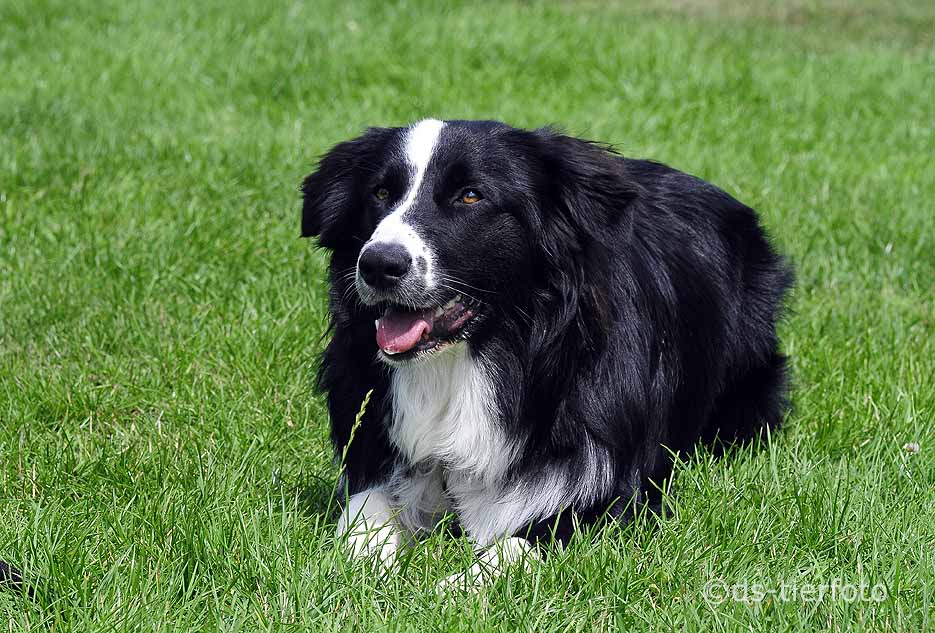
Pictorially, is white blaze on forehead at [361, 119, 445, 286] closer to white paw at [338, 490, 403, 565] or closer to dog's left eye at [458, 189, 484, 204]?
dog's left eye at [458, 189, 484, 204]

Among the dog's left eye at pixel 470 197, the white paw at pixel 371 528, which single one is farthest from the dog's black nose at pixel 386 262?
the white paw at pixel 371 528

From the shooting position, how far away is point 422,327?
2.93 meters

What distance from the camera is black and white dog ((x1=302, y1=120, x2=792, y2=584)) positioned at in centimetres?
293

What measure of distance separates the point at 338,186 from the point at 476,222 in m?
0.47

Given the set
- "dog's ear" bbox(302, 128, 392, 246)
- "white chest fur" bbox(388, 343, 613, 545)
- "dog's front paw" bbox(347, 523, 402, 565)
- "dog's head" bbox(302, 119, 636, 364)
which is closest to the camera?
"dog's front paw" bbox(347, 523, 402, 565)

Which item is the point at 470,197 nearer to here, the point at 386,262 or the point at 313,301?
the point at 386,262

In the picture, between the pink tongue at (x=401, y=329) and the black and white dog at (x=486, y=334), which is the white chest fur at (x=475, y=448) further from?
the pink tongue at (x=401, y=329)

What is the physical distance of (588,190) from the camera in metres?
2.99

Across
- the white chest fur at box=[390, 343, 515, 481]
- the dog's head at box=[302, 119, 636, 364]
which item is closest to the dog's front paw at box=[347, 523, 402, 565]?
the white chest fur at box=[390, 343, 515, 481]

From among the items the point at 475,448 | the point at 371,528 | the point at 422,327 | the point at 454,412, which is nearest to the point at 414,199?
the point at 422,327

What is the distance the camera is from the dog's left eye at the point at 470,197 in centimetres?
297

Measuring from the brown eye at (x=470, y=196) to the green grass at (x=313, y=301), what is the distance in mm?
882

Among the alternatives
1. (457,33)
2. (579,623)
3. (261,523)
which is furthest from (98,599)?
(457,33)

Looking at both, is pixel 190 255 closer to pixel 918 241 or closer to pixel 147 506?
pixel 147 506
